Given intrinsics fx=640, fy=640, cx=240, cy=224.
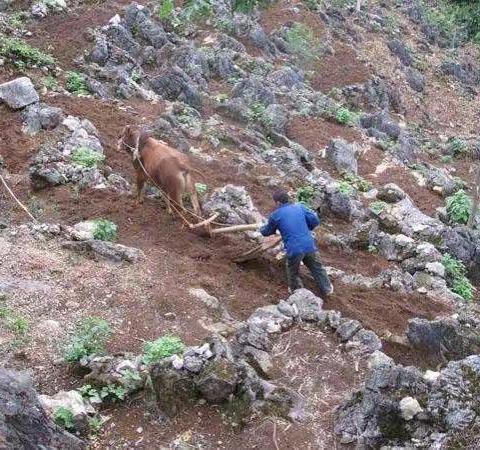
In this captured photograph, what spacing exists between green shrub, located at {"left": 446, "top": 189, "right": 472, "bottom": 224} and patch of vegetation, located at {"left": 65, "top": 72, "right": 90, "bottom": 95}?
9.79m

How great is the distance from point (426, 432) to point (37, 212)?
6709 mm

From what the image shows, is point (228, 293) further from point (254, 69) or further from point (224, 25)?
point (224, 25)

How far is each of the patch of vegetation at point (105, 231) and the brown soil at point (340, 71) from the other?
59.3 feet

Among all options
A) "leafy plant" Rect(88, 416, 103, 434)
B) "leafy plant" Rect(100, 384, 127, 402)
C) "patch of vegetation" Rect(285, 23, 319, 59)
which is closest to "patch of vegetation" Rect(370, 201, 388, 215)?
"leafy plant" Rect(100, 384, 127, 402)

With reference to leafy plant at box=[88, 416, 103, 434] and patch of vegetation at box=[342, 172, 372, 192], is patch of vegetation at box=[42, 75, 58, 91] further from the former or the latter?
leafy plant at box=[88, 416, 103, 434]

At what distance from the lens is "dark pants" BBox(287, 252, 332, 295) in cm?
901

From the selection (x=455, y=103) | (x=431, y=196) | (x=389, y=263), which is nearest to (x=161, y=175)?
(x=389, y=263)

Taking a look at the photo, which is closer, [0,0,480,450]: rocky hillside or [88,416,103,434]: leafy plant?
[88,416,103,434]: leafy plant

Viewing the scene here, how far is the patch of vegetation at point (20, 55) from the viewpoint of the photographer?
1502cm

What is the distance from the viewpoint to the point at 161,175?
32.3 feet

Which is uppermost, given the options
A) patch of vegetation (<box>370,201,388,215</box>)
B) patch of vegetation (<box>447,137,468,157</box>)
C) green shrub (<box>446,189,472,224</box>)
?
patch of vegetation (<box>370,201,388,215</box>)

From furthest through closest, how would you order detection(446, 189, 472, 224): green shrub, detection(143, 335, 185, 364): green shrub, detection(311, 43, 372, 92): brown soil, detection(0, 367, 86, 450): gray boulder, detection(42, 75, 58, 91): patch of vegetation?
detection(311, 43, 372, 92): brown soil < detection(446, 189, 472, 224): green shrub < detection(42, 75, 58, 91): patch of vegetation < detection(143, 335, 185, 364): green shrub < detection(0, 367, 86, 450): gray boulder

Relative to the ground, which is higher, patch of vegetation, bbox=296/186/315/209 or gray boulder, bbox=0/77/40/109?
gray boulder, bbox=0/77/40/109

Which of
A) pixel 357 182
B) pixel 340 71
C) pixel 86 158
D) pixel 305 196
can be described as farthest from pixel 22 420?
pixel 340 71
